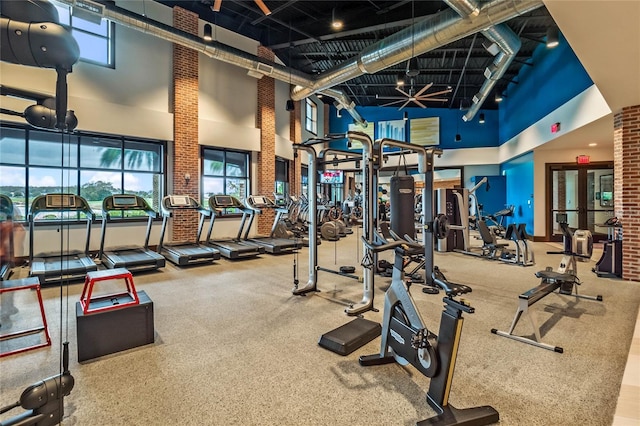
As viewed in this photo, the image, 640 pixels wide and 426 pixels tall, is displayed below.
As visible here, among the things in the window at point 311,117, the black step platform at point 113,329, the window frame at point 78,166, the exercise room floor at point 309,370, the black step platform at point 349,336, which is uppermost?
the window at point 311,117

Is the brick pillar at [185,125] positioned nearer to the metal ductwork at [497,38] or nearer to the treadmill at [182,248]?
the treadmill at [182,248]

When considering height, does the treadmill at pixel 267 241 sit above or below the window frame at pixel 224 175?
below

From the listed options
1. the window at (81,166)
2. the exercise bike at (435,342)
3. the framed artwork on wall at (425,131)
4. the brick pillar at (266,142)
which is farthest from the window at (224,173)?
the framed artwork on wall at (425,131)

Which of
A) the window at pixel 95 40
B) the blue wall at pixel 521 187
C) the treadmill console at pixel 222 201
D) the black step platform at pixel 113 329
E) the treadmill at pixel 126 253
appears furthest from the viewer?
the blue wall at pixel 521 187

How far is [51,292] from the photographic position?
4832mm

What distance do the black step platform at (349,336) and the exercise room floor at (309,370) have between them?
88 millimetres

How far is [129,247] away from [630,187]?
9.85 metres

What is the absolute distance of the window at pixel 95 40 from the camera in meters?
7.09

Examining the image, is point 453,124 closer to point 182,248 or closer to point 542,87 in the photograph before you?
point 542,87

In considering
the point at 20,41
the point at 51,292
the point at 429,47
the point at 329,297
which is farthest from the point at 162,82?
the point at 20,41

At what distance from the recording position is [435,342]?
2.19 metres

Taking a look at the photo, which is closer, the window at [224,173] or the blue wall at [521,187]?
the window at [224,173]

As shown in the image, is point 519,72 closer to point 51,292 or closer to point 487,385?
point 487,385

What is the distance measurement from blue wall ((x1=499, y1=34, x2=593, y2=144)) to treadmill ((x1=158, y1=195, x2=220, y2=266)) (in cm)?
874
